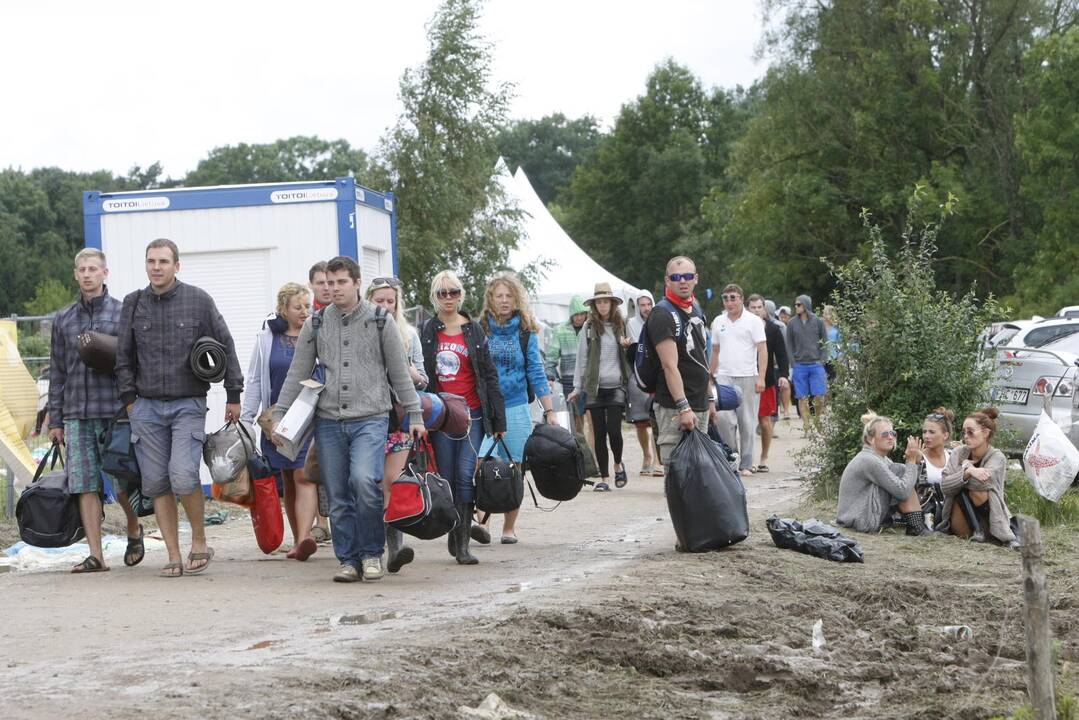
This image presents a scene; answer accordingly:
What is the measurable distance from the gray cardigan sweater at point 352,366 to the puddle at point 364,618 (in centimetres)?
142

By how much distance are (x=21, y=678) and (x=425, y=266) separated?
23328 millimetres

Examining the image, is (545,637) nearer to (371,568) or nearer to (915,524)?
(371,568)

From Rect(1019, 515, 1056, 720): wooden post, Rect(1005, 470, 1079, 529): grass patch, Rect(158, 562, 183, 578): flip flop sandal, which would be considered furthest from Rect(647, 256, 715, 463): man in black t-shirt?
Rect(1019, 515, 1056, 720): wooden post

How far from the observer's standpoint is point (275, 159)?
9656 centimetres

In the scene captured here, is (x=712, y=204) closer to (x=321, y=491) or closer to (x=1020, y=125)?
(x=1020, y=125)

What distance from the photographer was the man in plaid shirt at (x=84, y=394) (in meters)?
9.62

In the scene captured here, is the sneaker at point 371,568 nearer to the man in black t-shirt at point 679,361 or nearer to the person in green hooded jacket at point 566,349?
the man in black t-shirt at point 679,361

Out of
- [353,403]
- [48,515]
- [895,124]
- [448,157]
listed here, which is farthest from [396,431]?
[895,124]

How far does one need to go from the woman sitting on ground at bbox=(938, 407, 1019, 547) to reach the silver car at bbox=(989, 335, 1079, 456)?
385 cm

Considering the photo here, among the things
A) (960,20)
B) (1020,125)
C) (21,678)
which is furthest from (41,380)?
(960,20)

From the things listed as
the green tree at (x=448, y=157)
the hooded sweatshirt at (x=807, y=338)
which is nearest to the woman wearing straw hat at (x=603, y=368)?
the hooded sweatshirt at (x=807, y=338)

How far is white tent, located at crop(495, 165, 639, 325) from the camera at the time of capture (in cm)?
3141

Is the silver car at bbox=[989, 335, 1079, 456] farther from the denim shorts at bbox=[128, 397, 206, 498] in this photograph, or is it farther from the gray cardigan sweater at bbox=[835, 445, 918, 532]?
the denim shorts at bbox=[128, 397, 206, 498]

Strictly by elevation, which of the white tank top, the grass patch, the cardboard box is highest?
the cardboard box
